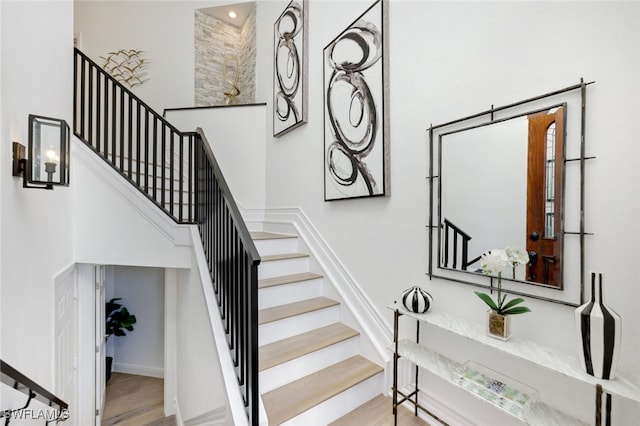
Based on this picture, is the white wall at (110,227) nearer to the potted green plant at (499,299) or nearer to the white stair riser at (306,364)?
the white stair riser at (306,364)

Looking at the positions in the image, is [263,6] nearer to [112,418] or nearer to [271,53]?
[271,53]

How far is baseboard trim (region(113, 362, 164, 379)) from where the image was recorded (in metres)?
4.39

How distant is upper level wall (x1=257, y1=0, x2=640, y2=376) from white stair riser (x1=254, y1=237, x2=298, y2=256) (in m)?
0.39

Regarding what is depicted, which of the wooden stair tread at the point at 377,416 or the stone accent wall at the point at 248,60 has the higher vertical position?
the stone accent wall at the point at 248,60

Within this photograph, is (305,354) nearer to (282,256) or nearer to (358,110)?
(282,256)

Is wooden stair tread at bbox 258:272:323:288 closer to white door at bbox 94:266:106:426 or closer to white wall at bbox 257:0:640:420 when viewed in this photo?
white wall at bbox 257:0:640:420

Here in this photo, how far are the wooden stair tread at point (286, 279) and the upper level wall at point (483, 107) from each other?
1.33 feet

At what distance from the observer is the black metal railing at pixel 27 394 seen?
94cm

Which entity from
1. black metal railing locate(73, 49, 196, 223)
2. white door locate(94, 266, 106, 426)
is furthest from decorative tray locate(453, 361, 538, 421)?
white door locate(94, 266, 106, 426)

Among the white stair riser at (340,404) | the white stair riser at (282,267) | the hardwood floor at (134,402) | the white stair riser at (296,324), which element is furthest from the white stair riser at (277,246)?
the hardwood floor at (134,402)

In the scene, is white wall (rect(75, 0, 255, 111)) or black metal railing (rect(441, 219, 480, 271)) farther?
white wall (rect(75, 0, 255, 111))

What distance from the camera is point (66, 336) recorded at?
8.46 ft

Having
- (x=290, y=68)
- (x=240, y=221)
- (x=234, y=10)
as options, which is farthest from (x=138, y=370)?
(x=234, y=10)

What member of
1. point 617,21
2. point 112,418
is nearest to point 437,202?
point 617,21
